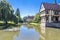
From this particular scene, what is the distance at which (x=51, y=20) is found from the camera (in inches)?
1512

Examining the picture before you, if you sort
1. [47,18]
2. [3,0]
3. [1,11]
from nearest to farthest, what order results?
[1,11], [3,0], [47,18]

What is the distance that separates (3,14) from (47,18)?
12.5 metres

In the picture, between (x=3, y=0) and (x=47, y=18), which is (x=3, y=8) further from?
(x=47, y=18)

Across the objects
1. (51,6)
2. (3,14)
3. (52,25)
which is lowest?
(52,25)

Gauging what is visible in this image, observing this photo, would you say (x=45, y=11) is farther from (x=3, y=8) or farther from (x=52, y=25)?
(x=3, y=8)

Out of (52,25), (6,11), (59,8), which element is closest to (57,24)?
(52,25)

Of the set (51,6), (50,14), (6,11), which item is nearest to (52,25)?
(50,14)

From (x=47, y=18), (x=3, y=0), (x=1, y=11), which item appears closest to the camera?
(x=1, y=11)

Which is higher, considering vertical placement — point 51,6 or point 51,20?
point 51,6

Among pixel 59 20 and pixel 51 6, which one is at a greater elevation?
pixel 51 6

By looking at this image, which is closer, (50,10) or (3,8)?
(3,8)

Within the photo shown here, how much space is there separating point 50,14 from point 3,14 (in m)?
13.2

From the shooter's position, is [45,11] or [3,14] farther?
[45,11]

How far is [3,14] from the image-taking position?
31.8 metres
